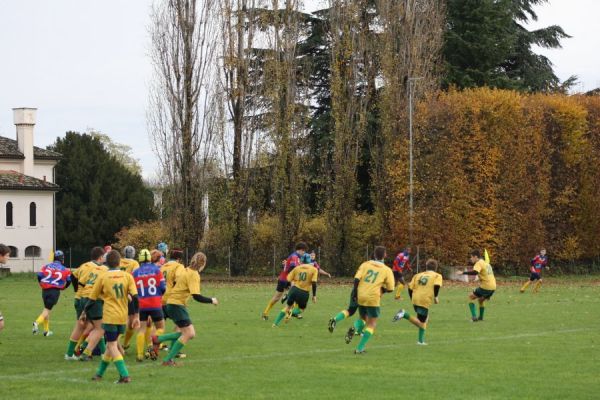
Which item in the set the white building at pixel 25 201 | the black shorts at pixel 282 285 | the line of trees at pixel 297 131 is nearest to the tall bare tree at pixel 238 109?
the line of trees at pixel 297 131

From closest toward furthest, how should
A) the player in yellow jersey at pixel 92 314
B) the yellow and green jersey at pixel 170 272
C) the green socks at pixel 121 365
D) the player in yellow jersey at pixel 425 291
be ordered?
the green socks at pixel 121 365 → the player in yellow jersey at pixel 92 314 → the yellow and green jersey at pixel 170 272 → the player in yellow jersey at pixel 425 291

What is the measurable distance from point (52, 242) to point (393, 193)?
28.5 metres

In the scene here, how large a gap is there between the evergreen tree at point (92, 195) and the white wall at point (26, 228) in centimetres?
425

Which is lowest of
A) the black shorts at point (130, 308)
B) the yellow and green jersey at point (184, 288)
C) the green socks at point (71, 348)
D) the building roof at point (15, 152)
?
the green socks at point (71, 348)

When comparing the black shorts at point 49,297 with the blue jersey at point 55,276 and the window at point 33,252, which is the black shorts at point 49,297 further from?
the window at point 33,252

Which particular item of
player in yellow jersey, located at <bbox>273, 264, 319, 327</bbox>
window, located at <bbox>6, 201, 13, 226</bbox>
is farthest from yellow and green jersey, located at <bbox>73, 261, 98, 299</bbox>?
window, located at <bbox>6, 201, 13, 226</bbox>

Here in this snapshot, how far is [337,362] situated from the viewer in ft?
55.3

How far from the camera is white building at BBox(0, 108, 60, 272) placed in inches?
2712

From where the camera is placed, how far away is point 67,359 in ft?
57.5

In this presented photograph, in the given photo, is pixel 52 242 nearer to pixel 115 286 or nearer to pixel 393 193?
pixel 393 193

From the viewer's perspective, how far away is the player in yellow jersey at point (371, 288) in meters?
18.1

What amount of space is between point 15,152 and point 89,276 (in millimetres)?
57396

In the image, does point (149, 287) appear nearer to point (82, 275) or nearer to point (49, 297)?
point (82, 275)

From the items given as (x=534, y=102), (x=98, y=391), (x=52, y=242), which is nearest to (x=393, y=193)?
(x=534, y=102)
